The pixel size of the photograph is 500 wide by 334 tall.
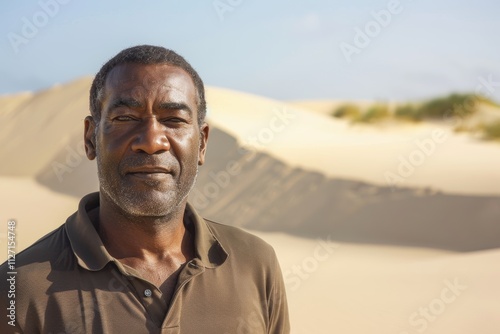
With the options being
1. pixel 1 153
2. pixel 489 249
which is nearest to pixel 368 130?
pixel 1 153

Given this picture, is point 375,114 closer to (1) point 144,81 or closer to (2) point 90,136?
(2) point 90,136

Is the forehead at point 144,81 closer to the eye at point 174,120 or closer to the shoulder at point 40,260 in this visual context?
the eye at point 174,120

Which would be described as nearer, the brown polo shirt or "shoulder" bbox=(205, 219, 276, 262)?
the brown polo shirt

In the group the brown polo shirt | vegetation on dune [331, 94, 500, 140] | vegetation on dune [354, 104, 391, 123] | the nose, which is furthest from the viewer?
vegetation on dune [354, 104, 391, 123]

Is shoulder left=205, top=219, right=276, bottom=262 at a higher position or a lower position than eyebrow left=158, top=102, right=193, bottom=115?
lower

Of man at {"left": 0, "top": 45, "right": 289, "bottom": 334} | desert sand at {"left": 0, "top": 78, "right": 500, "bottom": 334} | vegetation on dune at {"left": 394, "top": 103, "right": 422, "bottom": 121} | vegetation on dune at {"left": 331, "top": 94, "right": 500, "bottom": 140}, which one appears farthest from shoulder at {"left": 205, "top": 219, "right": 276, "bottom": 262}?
vegetation on dune at {"left": 394, "top": 103, "right": 422, "bottom": 121}

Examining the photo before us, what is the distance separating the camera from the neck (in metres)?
2.11

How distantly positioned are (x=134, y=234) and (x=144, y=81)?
0.45 meters

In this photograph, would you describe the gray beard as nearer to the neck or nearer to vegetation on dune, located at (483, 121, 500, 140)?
the neck

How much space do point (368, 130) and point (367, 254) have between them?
1381 cm

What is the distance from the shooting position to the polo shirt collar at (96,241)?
1977 millimetres

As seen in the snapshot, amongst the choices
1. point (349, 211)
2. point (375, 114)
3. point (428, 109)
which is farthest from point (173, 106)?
point (428, 109)

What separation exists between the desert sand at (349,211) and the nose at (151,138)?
4.98 metres

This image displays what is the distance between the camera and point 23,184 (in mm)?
19375
